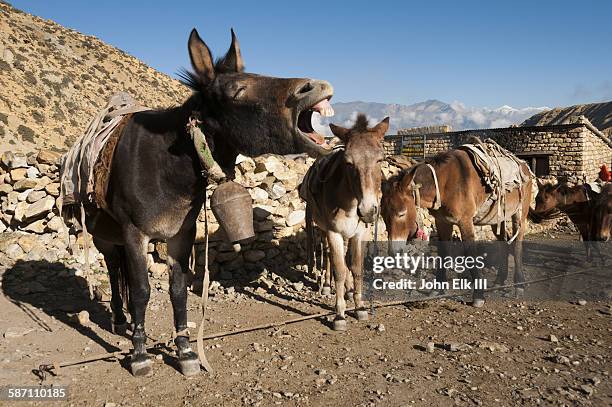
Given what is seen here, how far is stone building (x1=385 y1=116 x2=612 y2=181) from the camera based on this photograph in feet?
56.0

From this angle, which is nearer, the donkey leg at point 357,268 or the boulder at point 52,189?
the donkey leg at point 357,268

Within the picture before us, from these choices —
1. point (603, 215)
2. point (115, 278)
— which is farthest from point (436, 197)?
point (603, 215)

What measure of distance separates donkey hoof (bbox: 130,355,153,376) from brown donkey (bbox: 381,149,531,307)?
326cm

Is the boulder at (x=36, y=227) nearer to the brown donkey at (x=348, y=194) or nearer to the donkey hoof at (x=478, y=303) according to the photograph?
the brown donkey at (x=348, y=194)

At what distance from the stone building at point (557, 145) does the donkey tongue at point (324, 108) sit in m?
15.7

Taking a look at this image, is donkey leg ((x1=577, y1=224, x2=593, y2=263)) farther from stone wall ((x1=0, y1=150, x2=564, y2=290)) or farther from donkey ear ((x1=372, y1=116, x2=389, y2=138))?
donkey ear ((x1=372, y1=116, x2=389, y2=138))

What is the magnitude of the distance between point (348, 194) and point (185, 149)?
215cm

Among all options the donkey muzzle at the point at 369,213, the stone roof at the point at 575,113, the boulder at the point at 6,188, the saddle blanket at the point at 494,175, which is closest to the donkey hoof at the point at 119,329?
the donkey muzzle at the point at 369,213

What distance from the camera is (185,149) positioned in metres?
3.23

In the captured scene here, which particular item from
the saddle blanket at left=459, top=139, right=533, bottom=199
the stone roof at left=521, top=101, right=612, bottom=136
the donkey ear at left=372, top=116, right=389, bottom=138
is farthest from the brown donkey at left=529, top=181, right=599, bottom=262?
the stone roof at left=521, top=101, right=612, bottom=136

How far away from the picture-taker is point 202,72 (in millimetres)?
2996

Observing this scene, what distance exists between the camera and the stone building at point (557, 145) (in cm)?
1706

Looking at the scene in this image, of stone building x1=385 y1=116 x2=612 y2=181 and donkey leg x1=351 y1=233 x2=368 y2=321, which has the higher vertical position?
stone building x1=385 y1=116 x2=612 y2=181

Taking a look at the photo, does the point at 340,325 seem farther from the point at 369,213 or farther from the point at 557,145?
the point at 557,145
